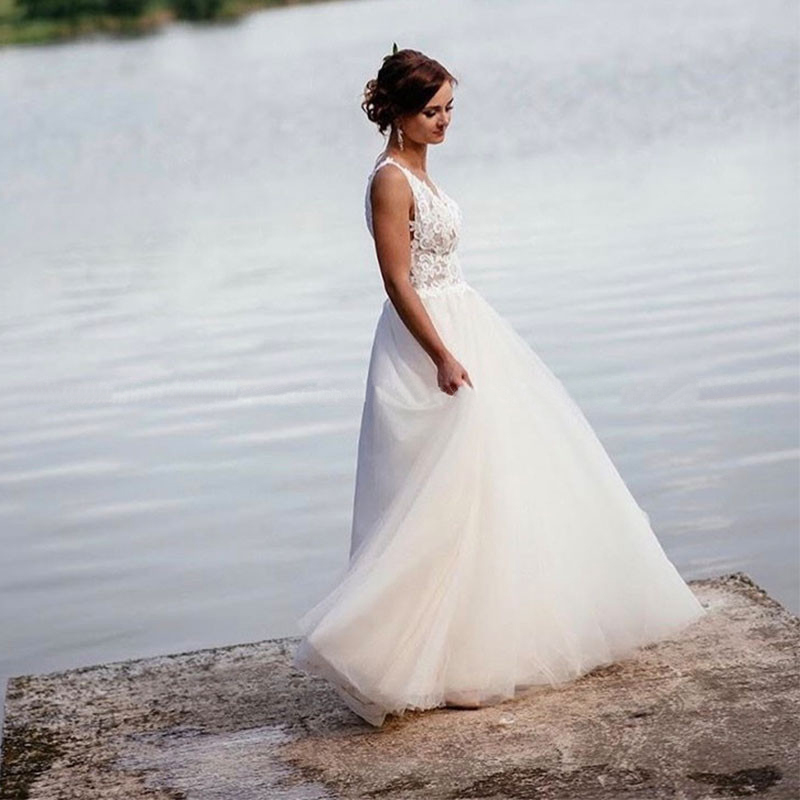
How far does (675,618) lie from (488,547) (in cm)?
54

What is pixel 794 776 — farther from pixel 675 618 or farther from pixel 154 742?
pixel 154 742

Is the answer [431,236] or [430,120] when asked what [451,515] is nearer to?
[431,236]

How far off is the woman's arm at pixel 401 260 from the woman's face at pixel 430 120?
0.10m

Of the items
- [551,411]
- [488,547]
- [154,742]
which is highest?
[551,411]

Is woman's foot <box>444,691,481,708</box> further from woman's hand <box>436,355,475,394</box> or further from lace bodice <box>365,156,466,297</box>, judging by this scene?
lace bodice <box>365,156,466,297</box>

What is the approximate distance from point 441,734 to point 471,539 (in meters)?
0.46

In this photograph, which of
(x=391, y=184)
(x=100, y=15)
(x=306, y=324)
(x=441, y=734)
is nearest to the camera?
(x=441, y=734)

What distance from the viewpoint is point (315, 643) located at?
4.65 metres

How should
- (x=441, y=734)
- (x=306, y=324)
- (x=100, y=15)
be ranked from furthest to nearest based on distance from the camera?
(x=100, y=15) < (x=306, y=324) < (x=441, y=734)

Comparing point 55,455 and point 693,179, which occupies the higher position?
point 693,179

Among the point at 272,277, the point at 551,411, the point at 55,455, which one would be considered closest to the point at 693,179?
the point at 272,277

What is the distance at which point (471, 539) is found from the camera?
4.71 metres

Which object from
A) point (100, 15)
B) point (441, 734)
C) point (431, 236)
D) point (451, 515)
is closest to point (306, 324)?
point (431, 236)

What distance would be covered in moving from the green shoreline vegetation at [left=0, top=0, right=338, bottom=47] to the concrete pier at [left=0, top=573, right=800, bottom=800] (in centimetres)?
4635
